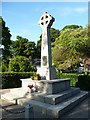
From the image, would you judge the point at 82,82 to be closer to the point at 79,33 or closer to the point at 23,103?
the point at 23,103

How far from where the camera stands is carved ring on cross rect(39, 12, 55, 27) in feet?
42.9

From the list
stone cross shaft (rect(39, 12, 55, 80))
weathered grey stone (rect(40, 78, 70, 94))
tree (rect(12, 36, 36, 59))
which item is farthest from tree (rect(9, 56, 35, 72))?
tree (rect(12, 36, 36, 59))

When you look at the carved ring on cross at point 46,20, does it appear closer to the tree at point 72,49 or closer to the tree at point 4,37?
the tree at point 72,49

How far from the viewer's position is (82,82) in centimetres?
1582

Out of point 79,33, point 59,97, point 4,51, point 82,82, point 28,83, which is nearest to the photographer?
point 59,97

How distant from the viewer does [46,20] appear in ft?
43.3

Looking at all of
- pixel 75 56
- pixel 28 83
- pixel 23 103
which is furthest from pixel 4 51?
pixel 23 103

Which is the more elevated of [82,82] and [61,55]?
[61,55]

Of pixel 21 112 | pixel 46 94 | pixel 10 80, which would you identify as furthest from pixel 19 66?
pixel 21 112

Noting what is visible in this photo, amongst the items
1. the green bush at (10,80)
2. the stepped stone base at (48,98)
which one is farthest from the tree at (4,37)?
the stepped stone base at (48,98)

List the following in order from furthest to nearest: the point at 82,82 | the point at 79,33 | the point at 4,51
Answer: the point at 4,51 → the point at 79,33 → the point at 82,82

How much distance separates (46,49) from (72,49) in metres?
12.7

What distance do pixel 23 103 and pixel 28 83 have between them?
74.4 inches

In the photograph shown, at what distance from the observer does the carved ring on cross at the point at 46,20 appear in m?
13.1
